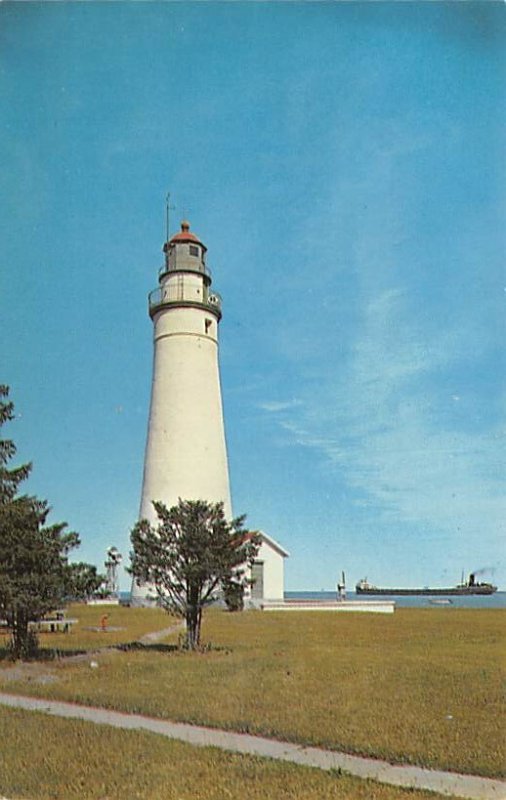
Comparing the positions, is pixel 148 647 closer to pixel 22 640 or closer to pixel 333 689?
pixel 22 640

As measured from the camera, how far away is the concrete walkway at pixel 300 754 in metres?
3.68

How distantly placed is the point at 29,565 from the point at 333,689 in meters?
3.64

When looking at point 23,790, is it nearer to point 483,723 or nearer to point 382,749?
point 382,749

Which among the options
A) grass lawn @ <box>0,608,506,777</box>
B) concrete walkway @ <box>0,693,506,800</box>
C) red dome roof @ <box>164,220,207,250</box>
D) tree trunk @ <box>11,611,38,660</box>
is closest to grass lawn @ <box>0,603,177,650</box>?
grass lawn @ <box>0,608,506,777</box>

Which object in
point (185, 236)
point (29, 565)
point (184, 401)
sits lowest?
point (29, 565)

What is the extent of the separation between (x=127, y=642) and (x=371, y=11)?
8.56m

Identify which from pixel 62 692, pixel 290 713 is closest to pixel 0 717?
pixel 62 692

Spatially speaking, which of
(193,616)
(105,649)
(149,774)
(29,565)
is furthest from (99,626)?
(149,774)

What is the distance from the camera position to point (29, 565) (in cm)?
782

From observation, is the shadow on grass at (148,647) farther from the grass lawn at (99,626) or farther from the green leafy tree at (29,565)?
the green leafy tree at (29,565)

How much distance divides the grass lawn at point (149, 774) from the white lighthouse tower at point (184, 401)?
212 inches

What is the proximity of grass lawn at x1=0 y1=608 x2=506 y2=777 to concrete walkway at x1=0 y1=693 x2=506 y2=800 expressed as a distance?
0.36 feet

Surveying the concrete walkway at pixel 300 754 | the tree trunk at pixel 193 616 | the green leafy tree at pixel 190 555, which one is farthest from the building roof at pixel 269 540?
the concrete walkway at pixel 300 754

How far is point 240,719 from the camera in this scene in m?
4.99
